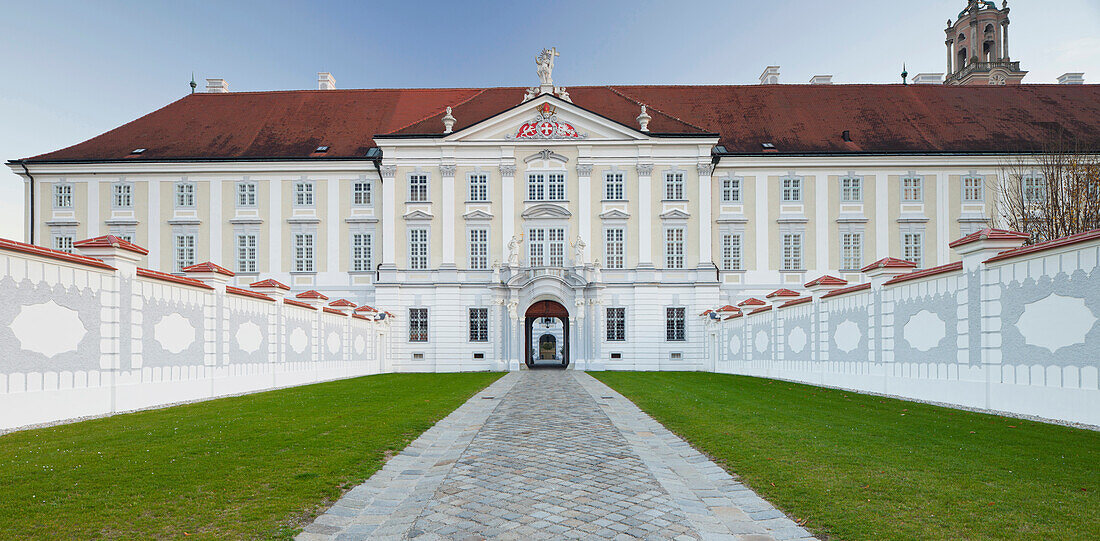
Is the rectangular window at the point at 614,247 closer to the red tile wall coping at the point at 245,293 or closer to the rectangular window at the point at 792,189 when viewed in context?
the rectangular window at the point at 792,189

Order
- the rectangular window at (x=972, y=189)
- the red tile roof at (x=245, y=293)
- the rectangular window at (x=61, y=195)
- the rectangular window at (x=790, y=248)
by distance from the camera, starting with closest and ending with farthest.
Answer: the red tile roof at (x=245, y=293)
the rectangular window at (x=972, y=189)
the rectangular window at (x=790, y=248)
the rectangular window at (x=61, y=195)

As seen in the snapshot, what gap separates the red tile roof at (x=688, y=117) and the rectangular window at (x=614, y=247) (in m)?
5.59

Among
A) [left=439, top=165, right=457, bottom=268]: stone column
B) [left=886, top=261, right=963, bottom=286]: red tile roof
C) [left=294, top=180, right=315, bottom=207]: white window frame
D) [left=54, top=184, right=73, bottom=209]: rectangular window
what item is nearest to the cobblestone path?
[left=886, top=261, right=963, bottom=286]: red tile roof

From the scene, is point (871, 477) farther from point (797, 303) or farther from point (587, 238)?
point (587, 238)

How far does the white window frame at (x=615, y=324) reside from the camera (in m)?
38.4

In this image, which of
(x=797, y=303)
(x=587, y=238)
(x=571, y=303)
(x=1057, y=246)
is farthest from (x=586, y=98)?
(x=1057, y=246)

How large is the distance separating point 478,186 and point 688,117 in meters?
13.6

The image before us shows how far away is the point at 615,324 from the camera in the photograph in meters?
38.5

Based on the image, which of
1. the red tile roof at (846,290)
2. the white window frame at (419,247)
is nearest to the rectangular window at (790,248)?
the white window frame at (419,247)

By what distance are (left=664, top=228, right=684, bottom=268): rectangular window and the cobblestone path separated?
28.3 meters

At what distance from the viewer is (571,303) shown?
38250 millimetres

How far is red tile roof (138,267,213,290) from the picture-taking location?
47.6 ft

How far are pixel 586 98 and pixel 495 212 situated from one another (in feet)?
33.3

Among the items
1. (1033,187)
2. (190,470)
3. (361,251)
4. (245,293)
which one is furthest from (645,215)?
(190,470)
